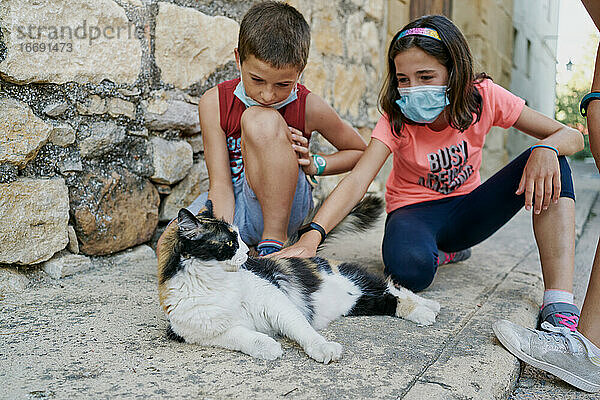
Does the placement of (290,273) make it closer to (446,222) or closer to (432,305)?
(432,305)

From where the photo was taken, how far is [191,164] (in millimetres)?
2803

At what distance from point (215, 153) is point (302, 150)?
41cm

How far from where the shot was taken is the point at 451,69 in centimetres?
220

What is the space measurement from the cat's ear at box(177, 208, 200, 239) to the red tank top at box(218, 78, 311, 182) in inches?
37.8

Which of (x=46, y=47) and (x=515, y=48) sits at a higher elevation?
(x=46, y=47)

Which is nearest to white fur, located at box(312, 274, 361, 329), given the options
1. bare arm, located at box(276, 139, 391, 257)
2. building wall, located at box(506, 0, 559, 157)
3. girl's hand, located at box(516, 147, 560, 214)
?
bare arm, located at box(276, 139, 391, 257)

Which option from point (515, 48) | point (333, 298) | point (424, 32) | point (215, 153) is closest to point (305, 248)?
point (333, 298)

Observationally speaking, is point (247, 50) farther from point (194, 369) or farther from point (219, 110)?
point (194, 369)

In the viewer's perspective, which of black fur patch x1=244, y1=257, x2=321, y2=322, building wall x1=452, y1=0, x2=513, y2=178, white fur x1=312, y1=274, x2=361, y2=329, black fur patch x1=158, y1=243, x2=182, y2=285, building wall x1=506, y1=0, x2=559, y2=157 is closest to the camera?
black fur patch x1=158, y1=243, x2=182, y2=285

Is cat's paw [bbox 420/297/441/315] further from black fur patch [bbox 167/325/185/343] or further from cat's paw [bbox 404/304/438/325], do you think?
black fur patch [bbox 167/325/185/343]

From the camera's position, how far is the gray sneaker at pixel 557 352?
1.51 m

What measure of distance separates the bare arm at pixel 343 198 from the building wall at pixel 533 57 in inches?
261

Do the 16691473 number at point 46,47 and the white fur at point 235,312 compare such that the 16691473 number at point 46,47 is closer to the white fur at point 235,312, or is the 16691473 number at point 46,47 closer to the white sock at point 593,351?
the white fur at point 235,312

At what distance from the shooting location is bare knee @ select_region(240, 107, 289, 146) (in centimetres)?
219
